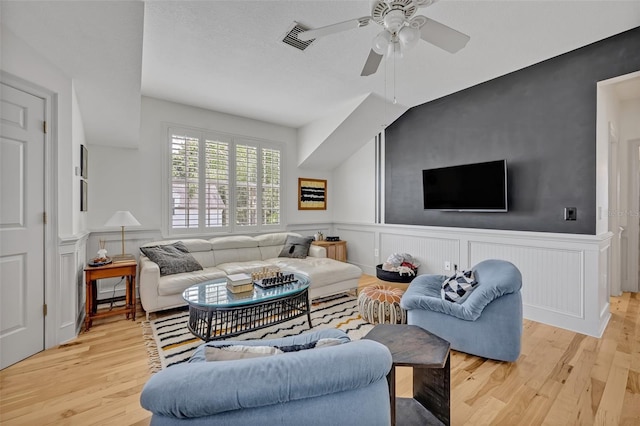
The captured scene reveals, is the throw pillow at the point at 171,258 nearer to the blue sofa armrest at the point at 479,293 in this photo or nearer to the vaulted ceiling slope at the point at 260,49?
the vaulted ceiling slope at the point at 260,49

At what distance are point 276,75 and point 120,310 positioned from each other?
10.6ft

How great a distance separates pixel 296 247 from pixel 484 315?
9.47 feet

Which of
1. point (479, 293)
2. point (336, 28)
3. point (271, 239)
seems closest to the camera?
point (336, 28)

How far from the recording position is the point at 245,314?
2721 mm

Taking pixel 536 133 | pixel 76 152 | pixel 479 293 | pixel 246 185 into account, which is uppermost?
pixel 536 133

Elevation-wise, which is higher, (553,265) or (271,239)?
(271,239)

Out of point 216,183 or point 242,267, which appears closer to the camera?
point 242,267

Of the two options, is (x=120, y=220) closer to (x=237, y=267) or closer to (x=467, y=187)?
(x=237, y=267)

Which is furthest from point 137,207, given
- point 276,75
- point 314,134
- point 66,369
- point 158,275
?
point 314,134

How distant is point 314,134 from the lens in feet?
16.9

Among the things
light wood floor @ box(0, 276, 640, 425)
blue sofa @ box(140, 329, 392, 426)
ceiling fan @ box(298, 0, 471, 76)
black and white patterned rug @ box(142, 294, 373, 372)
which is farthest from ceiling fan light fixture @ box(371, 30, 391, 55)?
black and white patterned rug @ box(142, 294, 373, 372)

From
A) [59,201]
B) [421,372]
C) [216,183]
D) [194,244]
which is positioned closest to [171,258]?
[194,244]

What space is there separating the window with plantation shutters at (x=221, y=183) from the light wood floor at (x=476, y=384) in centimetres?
205

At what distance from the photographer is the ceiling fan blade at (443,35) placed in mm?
1765
